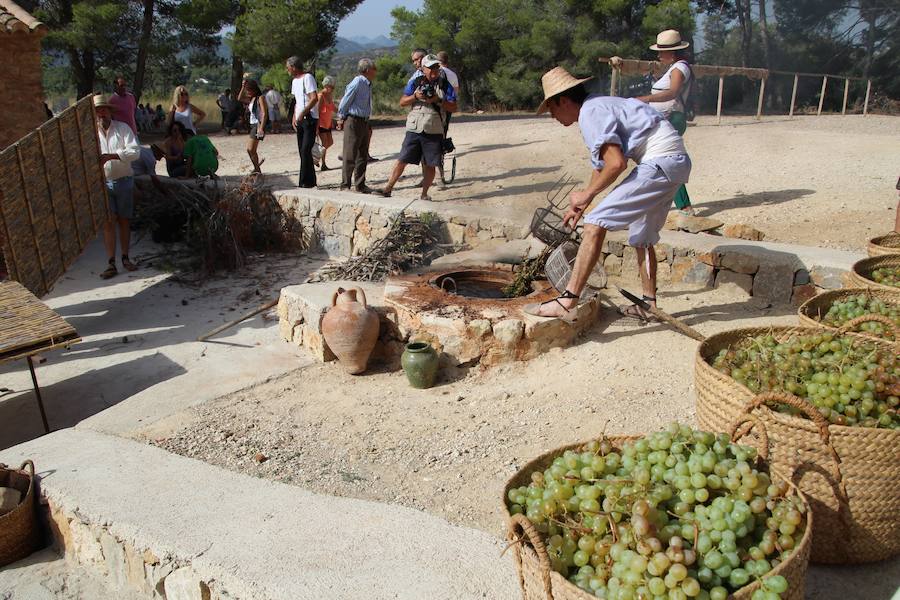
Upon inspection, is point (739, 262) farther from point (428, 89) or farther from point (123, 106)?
point (123, 106)

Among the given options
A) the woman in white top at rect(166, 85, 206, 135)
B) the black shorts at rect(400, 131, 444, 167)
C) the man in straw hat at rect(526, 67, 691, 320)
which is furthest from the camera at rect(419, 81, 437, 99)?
the woman in white top at rect(166, 85, 206, 135)

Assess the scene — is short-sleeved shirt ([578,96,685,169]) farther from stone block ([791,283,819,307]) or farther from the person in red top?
the person in red top

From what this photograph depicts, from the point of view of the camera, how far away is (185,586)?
107 inches

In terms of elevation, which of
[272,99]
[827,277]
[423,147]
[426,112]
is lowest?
[827,277]

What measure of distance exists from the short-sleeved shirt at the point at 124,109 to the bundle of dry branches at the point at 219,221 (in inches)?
45.7

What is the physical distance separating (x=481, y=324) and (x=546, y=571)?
319 centimetres

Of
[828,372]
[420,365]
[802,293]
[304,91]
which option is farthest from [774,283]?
[304,91]

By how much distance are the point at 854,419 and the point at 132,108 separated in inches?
344

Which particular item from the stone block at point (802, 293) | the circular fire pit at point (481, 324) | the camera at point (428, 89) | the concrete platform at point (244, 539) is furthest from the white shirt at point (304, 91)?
the concrete platform at point (244, 539)

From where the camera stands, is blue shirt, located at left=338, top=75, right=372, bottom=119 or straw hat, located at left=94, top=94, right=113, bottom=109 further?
blue shirt, located at left=338, top=75, right=372, bottom=119

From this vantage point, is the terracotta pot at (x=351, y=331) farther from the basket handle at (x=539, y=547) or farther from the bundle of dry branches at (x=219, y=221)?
the bundle of dry branches at (x=219, y=221)

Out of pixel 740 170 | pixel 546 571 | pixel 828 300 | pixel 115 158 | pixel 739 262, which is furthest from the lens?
pixel 740 170

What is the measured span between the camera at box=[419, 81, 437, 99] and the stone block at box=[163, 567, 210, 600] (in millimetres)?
6131

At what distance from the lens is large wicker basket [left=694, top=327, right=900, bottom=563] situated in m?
2.27
